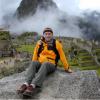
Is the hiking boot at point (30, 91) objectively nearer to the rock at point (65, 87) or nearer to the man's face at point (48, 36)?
the rock at point (65, 87)

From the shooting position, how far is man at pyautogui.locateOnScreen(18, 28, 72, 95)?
11703 millimetres

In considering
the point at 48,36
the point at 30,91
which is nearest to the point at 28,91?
the point at 30,91

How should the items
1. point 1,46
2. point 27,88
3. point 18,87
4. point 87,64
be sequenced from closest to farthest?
point 27,88 → point 18,87 → point 87,64 → point 1,46

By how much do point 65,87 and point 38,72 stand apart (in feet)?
2.69

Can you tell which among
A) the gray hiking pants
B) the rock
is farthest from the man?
the rock

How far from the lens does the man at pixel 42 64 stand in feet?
38.4

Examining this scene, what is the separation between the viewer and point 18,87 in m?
12.4

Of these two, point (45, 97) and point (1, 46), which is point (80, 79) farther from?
point (1, 46)

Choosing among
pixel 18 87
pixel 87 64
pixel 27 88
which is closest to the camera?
pixel 27 88

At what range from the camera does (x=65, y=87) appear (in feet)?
39.6

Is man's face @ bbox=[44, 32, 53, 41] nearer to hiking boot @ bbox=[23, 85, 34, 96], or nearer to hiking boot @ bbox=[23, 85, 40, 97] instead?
hiking boot @ bbox=[23, 85, 40, 97]

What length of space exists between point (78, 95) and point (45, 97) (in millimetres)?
851

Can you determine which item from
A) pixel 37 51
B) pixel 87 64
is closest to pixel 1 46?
pixel 87 64

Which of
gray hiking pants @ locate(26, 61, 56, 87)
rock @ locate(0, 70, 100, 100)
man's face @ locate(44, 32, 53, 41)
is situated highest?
man's face @ locate(44, 32, 53, 41)
